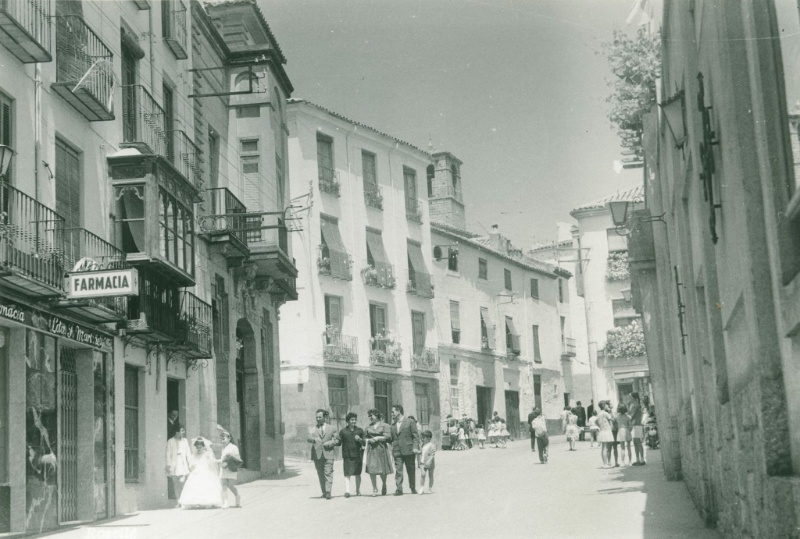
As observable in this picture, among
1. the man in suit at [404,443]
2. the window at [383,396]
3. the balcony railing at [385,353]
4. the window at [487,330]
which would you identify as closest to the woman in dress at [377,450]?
the man in suit at [404,443]

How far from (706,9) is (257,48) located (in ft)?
69.5

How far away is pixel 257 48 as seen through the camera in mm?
28156

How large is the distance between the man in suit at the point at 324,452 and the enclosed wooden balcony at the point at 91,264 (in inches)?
167

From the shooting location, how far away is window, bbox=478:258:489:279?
50906 mm

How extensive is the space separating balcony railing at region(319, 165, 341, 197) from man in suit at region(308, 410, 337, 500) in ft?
66.8

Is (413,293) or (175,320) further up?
(413,293)

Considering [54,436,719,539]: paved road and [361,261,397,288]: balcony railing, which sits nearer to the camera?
[54,436,719,539]: paved road

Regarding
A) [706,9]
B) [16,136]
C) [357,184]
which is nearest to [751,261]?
[706,9]

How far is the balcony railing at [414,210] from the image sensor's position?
4528 cm

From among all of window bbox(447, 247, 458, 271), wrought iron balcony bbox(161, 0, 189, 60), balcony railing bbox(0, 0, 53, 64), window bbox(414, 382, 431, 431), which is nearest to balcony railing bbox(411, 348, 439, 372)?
window bbox(414, 382, 431, 431)

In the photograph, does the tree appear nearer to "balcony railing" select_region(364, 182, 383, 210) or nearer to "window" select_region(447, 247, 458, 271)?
"balcony railing" select_region(364, 182, 383, 210)

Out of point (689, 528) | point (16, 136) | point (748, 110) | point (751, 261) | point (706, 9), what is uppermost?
point (16, 136)

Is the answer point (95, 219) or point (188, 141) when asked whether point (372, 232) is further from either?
point (95, 219)

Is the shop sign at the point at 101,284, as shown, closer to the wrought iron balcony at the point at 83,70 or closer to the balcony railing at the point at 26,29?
the balcony railing at the point at 26,29
